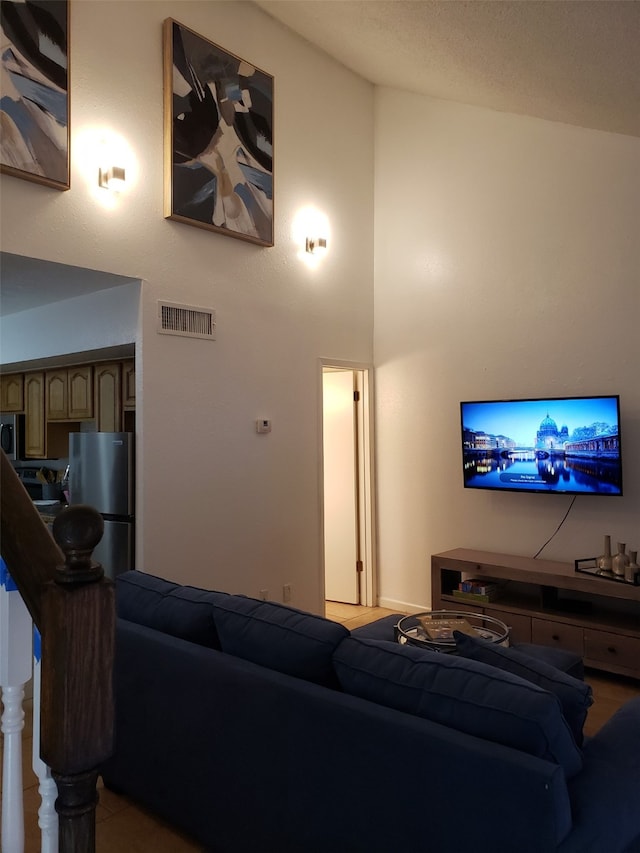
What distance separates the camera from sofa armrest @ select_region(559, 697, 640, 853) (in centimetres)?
147

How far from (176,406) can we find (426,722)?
277 centimetres

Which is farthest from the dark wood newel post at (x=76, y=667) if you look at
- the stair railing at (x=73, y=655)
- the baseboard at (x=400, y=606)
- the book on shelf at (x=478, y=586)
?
the baseboard at (x=400, y=606)

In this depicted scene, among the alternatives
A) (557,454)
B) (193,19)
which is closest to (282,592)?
(557,454)

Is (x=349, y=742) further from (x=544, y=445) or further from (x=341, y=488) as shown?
(x=341, y=488)

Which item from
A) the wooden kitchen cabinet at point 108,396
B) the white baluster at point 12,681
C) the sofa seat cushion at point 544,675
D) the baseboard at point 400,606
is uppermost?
the wooden kitchen cabinet at point 108,396

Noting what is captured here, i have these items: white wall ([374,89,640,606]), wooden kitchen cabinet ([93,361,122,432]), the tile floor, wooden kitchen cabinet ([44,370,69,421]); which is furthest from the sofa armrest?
wooden kitchen cabinet ([44,370,69,421])

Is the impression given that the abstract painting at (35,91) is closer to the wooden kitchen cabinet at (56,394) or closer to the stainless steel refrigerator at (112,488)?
the stainless steel refrigerator at (112,488)

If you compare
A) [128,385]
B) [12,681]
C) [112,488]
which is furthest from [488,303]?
[12,681]

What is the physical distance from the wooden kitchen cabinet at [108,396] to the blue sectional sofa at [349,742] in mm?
2319

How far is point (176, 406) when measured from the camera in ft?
13.2

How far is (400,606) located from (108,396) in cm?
283

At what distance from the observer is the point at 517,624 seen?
4.10 metres

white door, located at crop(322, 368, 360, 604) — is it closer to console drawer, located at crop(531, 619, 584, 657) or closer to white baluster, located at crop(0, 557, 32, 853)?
console drawer, located at crop(531, 619, 584, 657)

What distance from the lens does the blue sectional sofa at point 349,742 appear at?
150 centimetres
